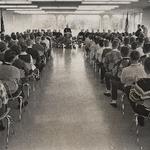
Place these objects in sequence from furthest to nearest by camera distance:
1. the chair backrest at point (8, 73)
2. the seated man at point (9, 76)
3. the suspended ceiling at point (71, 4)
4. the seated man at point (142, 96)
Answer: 1. the suspended ceiling at point (71, 4)
2. the chair backrest at point (8, 73)
3. the seated man at point (9, 76)
4. the seated man at point (142, 96)

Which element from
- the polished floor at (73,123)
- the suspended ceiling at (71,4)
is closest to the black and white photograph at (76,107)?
the polished floor at (73,123)

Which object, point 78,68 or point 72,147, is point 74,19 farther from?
point 72,147

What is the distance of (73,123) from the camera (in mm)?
4332

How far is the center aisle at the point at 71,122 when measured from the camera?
11.9 feet

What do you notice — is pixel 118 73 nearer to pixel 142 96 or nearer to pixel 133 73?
pixel 133 73

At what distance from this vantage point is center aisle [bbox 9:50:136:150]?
3.62m

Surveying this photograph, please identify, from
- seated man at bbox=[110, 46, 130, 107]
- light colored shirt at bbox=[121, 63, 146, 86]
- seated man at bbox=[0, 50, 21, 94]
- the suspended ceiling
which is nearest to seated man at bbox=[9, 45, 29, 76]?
seated man at bbox=[0, 50, 21, 94]

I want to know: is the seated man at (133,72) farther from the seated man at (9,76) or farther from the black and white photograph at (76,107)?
the seated man at (9,76)

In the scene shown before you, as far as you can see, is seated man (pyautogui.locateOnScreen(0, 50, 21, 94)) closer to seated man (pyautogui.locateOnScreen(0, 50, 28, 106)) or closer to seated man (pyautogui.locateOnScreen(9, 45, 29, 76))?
seated man (pyautogui.locateOnScreen(0, 50, 28, 106))

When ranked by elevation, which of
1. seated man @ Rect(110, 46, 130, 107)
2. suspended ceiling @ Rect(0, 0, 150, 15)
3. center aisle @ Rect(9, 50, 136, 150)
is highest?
suspended ceiling @ Rect(0, 0, 150, 15)

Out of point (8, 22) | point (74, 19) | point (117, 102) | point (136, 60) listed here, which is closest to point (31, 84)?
point (117, 102)

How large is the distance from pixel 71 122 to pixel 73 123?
0.05 metres

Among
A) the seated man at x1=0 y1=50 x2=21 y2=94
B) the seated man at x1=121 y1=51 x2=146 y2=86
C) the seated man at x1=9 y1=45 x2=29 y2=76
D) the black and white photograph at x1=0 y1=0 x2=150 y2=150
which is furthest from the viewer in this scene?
the seated man at x1=9 y1=45 x2=29 y2=76

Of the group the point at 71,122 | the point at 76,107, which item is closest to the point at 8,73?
the point at 71,122
